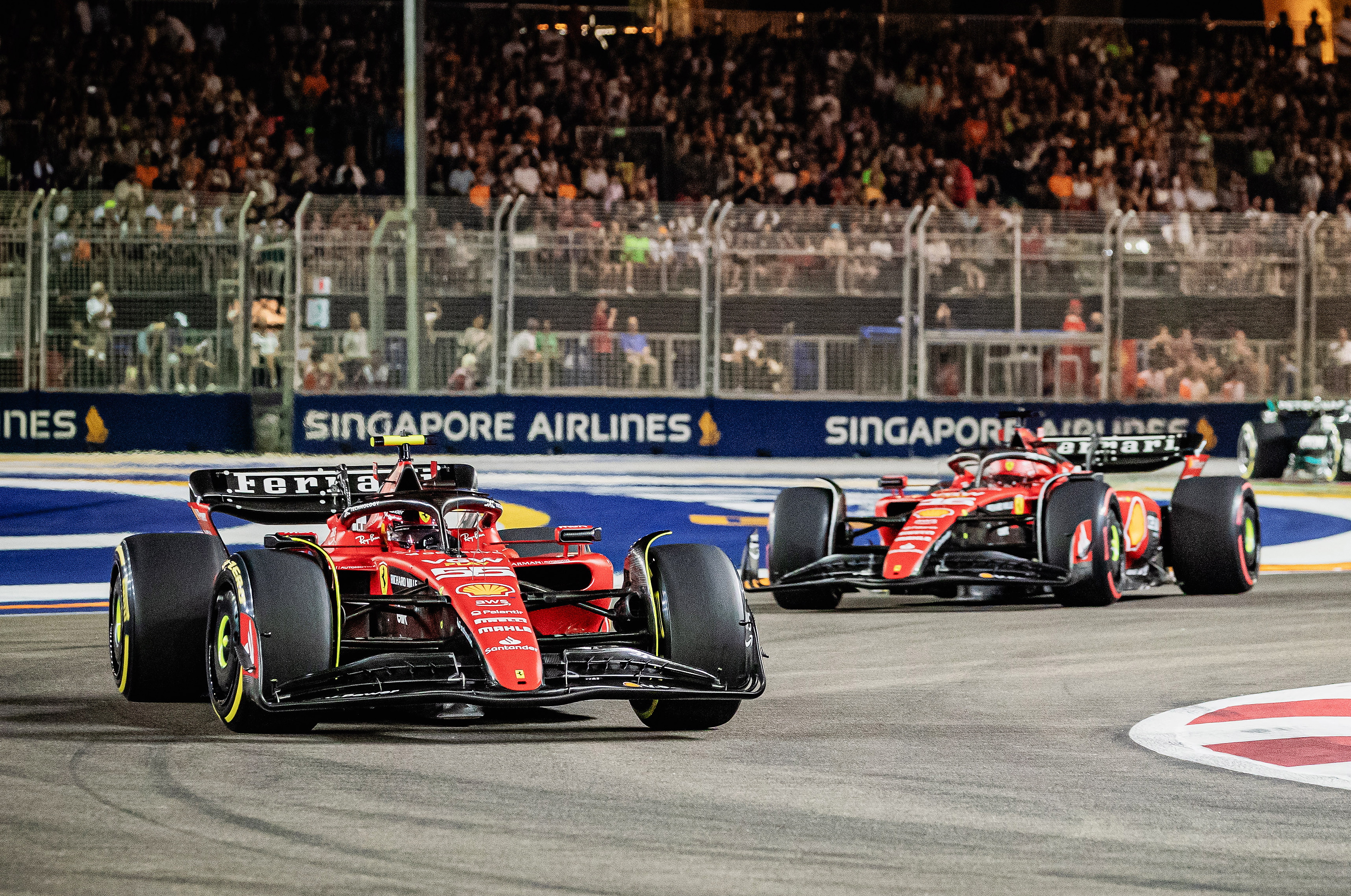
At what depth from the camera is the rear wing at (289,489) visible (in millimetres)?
9148

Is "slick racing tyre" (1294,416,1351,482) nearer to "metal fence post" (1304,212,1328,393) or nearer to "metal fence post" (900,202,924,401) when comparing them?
"metal fence post" (1304,212,1328,393)

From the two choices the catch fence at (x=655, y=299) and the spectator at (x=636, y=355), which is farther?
the spectator at (x=636, y=355)

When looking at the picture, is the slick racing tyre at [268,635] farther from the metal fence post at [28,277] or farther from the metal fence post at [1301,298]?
the metal fence post at [1301,298]

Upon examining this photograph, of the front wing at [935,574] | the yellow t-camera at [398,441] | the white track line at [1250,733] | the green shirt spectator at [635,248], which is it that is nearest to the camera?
the white track line at [1250,733]

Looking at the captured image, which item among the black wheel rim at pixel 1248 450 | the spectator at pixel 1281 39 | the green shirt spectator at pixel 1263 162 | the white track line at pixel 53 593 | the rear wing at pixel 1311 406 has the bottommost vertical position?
the white track line at pixel 53 593

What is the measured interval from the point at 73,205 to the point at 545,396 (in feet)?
19.3

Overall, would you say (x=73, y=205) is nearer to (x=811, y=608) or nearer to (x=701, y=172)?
(x=701, y=172)

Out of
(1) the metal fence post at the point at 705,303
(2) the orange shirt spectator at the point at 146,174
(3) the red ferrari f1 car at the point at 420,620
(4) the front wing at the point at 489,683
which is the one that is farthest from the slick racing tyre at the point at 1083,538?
(2) the orange shirt spectator at the point at 146,174

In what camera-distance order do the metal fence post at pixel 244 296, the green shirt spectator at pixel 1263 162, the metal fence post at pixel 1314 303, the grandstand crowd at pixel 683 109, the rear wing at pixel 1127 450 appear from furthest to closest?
1. the green shirt spectator at pixel 1263 162
2. the grandstand crowd at pixel 683 109
3. the metal fence post at pixel 1314 303
4. the metal fence post at pixel 244 296
5. the rear wing at pixel 1127 450

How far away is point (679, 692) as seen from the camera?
739 centimetres

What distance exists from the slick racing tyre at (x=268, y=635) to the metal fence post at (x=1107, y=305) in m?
17.1

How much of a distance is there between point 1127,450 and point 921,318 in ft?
33.7

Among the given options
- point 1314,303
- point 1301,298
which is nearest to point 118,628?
point 1301,298

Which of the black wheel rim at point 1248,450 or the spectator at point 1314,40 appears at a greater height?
the spectator at point 1314,40
